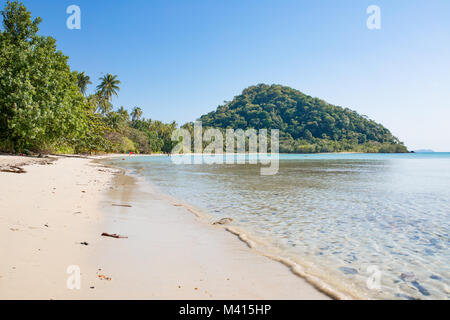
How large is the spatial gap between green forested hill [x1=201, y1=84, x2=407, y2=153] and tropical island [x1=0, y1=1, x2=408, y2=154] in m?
0.51

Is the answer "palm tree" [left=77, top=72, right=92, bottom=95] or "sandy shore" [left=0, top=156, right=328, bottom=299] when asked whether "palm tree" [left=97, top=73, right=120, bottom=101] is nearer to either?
"palm tree" [left=77, top=72, right=92, bottom=95]

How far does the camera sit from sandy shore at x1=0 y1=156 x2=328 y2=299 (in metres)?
3.26

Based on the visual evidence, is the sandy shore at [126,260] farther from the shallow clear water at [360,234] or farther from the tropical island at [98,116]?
the tropical island at [98,116]

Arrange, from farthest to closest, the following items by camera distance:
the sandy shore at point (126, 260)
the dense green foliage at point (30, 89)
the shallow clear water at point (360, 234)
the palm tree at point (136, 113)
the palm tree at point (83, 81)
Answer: the palm tree at point (136, 113) → the palm tree at point (83, 81) → the dense green foliage at point (30, 89) → the shallow clear water at point (360, 234) → the sandy shore at point (126, 260)

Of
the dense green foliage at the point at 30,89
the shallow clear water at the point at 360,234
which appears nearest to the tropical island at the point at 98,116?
the dense green foliage at the point at 30,89

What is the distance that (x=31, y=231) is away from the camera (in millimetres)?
5109

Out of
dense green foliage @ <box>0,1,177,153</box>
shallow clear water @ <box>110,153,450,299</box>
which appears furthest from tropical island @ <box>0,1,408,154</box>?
shallow clear water @ <box>110,153,450,299</box>

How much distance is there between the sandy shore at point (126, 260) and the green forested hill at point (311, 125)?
14226cm

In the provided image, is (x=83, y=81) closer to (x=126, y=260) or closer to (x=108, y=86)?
(x=108, y=86)

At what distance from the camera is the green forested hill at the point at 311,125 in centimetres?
14612

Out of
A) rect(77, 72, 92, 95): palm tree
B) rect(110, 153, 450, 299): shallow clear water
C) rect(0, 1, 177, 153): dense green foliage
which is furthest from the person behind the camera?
rect(77, 72, 92, 95): palm tree

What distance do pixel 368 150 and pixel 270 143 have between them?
169 ft
